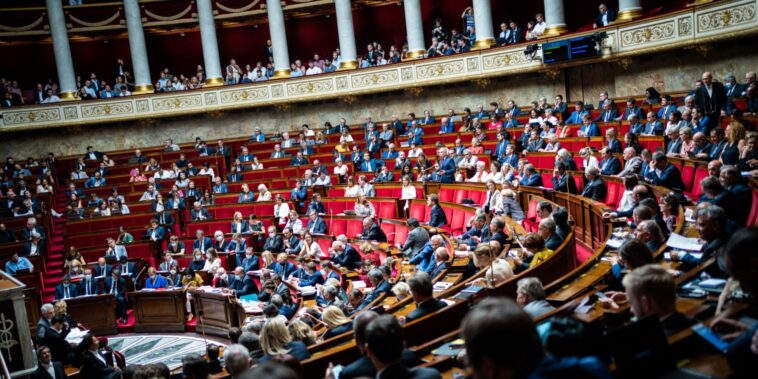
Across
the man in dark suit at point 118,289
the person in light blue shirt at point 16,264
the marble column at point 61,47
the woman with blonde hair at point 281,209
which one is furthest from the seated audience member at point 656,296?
the marble column at point 61,47

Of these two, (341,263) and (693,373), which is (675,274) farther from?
(341,263)

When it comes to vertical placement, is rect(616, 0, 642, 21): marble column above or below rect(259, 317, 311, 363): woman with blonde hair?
above

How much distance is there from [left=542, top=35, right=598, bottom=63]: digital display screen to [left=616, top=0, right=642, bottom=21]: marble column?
2.94ft

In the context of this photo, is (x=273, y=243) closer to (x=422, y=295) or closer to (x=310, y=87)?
(x=422, y=295)

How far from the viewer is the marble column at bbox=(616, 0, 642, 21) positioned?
46.6 feet

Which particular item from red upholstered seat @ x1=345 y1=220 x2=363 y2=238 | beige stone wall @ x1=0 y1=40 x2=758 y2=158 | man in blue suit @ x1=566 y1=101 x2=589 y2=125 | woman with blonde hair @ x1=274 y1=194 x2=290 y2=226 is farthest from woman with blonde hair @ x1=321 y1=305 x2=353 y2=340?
beige stone wall @ x1=0 y1=40 x2=758 y2=158

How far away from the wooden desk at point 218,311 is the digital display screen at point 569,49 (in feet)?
30.2

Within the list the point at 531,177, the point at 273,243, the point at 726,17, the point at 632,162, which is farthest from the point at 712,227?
the point at 726,17

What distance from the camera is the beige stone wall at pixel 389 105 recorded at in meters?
14.0

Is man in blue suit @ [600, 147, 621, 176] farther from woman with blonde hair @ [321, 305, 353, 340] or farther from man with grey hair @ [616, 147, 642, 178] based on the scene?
woman with blonde hair @ [321, 305, 353, 340]

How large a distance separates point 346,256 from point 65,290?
16.6 feet

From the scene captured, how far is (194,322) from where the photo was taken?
1071cm

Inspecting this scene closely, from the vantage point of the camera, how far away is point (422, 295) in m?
4.62

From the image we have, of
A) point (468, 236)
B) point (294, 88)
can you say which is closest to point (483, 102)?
point (294, 88)
